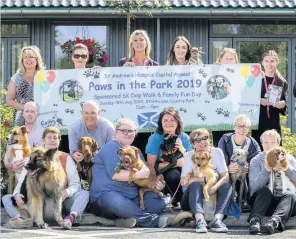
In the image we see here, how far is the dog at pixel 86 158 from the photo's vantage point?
10.1 m

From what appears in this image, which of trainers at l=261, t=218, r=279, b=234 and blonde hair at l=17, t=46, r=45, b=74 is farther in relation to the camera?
blonde hair at l=17, t=46, r=45, b=74

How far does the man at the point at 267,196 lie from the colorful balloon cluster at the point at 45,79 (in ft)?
10.2

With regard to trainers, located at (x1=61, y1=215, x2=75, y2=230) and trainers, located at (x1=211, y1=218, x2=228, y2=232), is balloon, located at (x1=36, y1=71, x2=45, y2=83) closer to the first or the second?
trainers, located at (x1=61, y1=215, x2=75, y2=230)

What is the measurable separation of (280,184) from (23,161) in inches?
121

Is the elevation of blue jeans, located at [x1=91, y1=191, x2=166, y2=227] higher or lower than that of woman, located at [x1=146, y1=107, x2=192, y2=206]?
lower

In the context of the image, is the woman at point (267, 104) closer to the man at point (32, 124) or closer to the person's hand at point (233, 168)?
the person's hand at point (233, 168)

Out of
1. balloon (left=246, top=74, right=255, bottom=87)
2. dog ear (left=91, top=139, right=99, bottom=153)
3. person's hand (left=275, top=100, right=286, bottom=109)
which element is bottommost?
dog ear (left=91, top=139, right=99, bottom=153)

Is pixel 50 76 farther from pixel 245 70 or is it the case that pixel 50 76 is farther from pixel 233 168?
pixel 233 168

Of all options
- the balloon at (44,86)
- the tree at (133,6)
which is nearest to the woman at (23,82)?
the balloon at (44,86)

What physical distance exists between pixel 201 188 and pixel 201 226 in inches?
20.6

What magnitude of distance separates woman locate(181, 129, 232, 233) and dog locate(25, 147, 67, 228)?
1.45 metres

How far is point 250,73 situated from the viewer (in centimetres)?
1159

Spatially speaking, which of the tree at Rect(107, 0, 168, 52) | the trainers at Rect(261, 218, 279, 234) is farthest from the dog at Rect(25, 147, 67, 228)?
the tree at Rect(107, 0, 168, 52)

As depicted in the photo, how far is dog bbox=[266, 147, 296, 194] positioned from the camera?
9719mm
